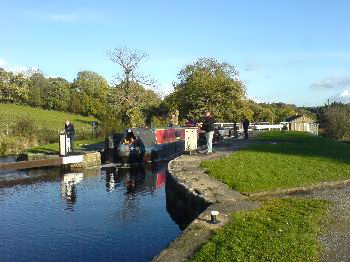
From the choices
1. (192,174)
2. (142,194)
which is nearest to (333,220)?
(192,174)

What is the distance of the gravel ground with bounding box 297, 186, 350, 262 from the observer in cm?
679

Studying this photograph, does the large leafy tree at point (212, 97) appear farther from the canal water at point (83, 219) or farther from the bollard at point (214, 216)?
the bollard at point (214, 216)

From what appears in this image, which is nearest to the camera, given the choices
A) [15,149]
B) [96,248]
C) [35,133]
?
[96,248]

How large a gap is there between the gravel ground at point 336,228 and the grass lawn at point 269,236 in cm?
17

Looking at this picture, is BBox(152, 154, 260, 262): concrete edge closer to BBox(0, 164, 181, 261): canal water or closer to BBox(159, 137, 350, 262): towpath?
BBox(159, 137, 350, 262): towpath

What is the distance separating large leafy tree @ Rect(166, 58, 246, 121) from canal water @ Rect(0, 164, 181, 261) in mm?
30084

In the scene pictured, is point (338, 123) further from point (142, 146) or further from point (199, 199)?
point (199, 199)

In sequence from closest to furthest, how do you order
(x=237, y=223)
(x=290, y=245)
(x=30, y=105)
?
1. (x=290, y=245)
2. (x=237, y=223)
3. (x=30, y=105)

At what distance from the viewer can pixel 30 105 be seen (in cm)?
8056

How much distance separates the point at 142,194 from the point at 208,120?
211 inches

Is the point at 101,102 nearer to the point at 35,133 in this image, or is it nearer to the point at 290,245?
the point at 35,133

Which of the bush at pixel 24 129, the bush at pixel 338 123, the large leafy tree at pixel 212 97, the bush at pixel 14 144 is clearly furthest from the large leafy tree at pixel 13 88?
the bush at pixel 338 123

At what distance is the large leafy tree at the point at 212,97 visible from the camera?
157ft

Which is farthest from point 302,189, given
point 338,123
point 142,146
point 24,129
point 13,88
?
point 13,88
